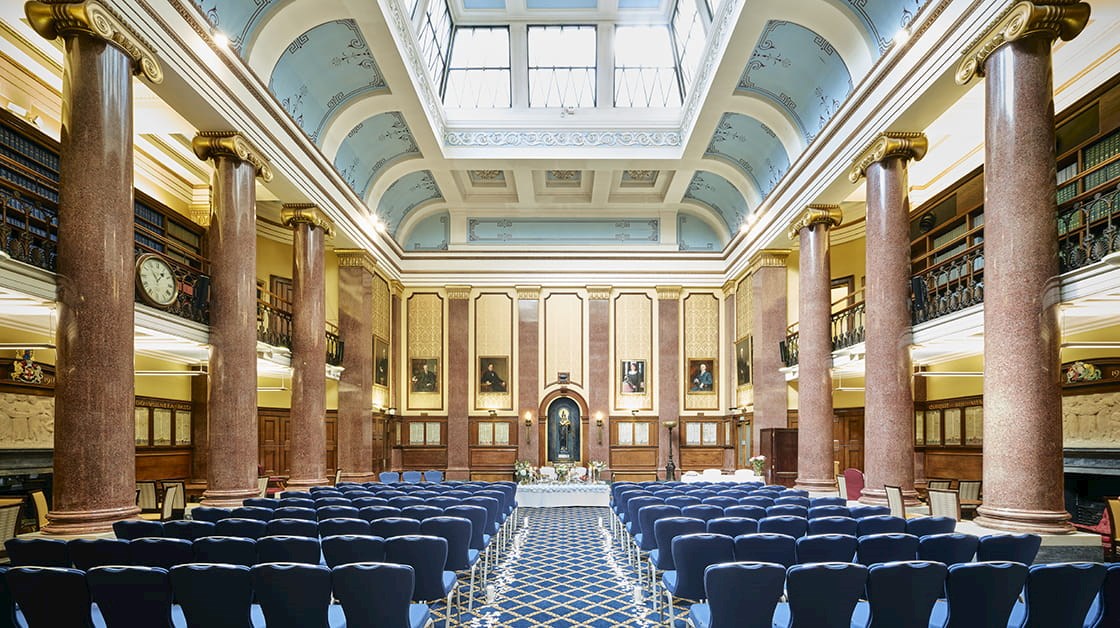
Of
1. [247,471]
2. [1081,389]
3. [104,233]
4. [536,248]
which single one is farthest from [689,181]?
[104,233]

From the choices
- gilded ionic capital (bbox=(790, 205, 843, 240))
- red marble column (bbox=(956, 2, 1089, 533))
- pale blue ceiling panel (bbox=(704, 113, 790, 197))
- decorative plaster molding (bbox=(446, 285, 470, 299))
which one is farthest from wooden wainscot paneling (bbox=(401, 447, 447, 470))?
red marble column (bbox=(956, 2, 1089, 533))

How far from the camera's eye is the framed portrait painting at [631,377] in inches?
1032

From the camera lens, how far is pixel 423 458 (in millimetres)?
25922

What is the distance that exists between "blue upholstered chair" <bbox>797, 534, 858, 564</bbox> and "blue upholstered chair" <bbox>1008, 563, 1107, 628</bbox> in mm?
1678

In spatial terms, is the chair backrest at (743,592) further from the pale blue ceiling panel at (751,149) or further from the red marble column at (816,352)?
the pale blue ceiling panel at (751,149)

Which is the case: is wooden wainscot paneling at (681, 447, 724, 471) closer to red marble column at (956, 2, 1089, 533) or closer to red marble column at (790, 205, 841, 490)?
red marble column at (790, 205, 841, 490)

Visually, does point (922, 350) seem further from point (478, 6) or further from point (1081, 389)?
point (478, 6)

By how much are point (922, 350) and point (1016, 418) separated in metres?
5.43

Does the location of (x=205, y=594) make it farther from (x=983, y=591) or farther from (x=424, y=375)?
(x=424, y=375)

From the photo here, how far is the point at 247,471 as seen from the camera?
12617 mm

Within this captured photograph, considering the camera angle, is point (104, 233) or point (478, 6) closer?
point (104, 233)

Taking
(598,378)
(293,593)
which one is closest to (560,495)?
(598,378)

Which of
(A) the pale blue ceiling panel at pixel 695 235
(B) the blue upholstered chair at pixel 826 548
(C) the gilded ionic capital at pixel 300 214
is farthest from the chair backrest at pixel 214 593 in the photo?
(A) the pale blue ceiling panel at pixel 695 235

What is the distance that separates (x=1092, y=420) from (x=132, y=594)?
44.6ft
